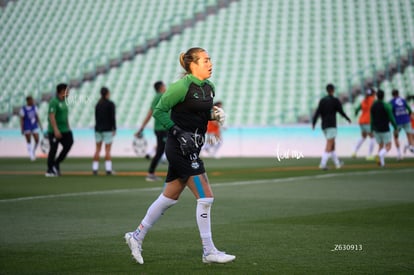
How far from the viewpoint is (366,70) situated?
38.3 metres

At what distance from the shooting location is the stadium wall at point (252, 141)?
34.7m

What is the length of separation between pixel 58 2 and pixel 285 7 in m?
13.3

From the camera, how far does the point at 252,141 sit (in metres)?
36.2

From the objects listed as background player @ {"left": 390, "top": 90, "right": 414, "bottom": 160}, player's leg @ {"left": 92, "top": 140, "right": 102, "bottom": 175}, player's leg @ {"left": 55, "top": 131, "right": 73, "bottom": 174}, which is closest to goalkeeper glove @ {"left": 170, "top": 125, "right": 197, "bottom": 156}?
player's leg @ {"left": 55, "top": 131, "right": 73, "bottom": 174}

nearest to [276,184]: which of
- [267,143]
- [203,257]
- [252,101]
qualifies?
[203,257]

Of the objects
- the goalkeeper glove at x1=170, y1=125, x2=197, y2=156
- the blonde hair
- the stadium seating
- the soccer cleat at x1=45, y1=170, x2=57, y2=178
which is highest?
the stadium seating

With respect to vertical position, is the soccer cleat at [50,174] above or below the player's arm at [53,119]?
below

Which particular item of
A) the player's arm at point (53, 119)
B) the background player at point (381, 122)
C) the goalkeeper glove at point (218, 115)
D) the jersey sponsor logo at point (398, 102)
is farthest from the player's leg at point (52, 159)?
the goalkeeper glove at point (218, 115)

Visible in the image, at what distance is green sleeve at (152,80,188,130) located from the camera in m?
9.02

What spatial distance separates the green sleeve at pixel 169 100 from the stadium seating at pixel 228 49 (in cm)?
2736

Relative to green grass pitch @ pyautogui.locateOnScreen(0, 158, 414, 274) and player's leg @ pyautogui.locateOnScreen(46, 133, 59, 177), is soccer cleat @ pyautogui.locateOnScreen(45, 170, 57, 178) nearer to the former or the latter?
player's leg @ pyautogui.locateOnScreen(46, 133, 59, 177)

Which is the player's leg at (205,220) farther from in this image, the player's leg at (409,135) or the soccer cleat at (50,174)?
the player's leg at (409,135)

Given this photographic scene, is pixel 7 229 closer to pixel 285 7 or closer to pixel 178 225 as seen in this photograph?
pixel 178 225

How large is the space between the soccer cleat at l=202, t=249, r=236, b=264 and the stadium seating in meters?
27.6
